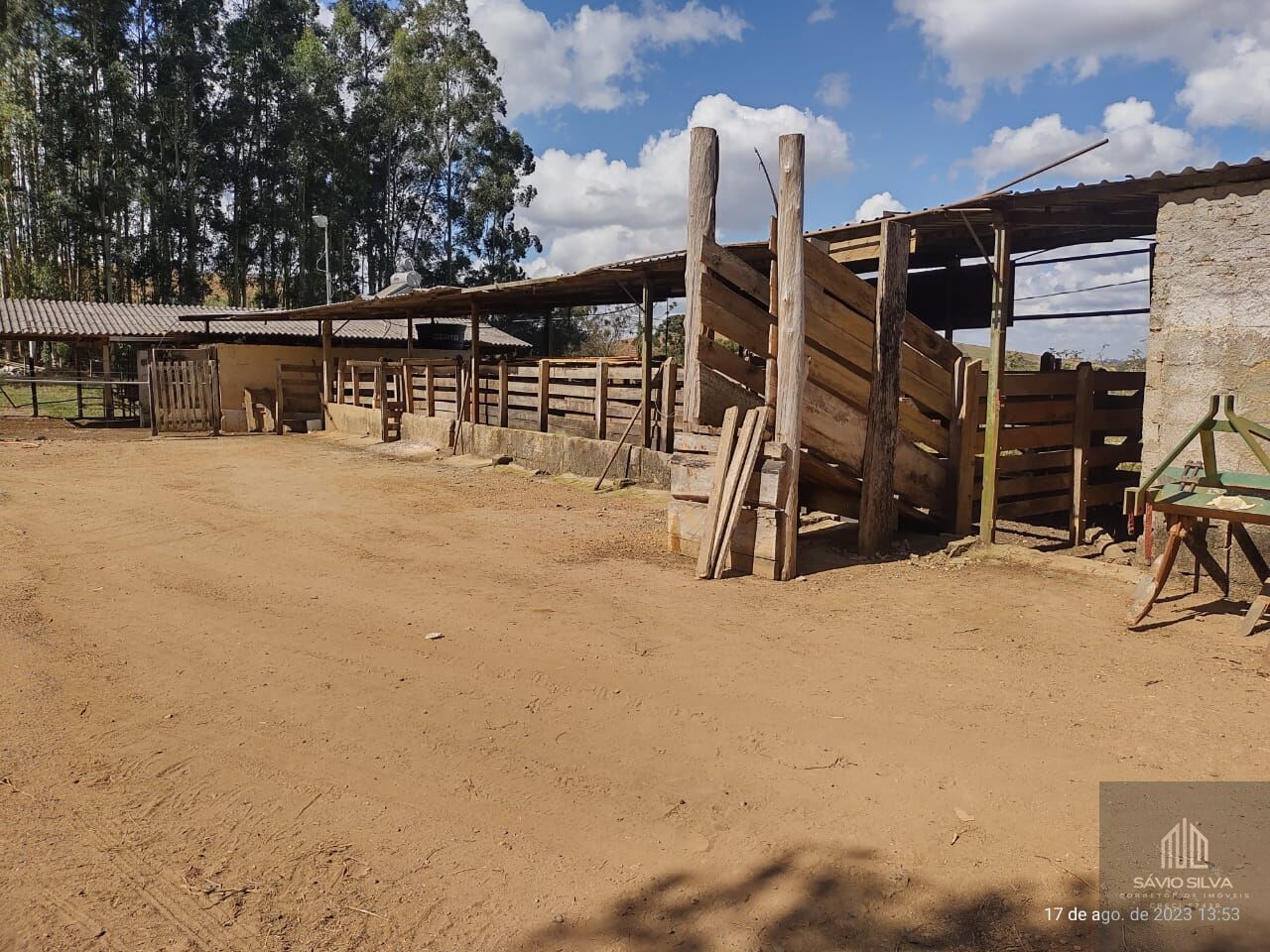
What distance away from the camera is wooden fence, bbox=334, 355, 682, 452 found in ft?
38.3

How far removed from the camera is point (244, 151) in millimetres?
35906

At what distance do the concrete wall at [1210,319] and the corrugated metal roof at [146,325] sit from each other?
1950 centimetres

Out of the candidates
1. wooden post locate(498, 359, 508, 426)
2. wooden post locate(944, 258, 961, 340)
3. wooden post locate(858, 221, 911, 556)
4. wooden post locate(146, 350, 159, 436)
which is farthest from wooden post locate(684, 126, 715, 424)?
wooden post locate(146, 350, 159, 436)

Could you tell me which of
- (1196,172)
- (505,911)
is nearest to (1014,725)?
(505,911)

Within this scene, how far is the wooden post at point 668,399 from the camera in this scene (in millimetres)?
11008

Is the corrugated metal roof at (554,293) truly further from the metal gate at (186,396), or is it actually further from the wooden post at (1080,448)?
the wooden post at (1080,448)

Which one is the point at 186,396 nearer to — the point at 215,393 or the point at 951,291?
the point at 215,393

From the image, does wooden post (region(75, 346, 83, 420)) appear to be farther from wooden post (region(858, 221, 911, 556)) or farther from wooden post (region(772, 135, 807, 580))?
wooden post (region(858, 221, 911, 556))

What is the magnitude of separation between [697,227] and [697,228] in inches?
0.4

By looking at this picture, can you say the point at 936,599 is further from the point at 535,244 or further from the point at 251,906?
the point at 535,244

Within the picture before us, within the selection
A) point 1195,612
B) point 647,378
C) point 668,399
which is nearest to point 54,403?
point 647,378

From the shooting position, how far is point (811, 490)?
8.01 m

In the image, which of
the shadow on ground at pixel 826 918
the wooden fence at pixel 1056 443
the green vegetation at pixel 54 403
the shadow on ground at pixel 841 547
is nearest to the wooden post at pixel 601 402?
the shadow on ground at pixel 841 547

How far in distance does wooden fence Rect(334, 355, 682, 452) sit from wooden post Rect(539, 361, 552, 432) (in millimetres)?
17
